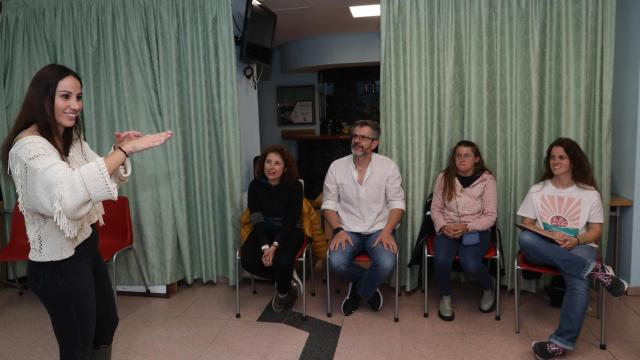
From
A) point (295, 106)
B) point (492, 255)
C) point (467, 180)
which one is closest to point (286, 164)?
point (467, 180)

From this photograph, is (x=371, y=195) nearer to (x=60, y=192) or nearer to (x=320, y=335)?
(x=320, y=335)

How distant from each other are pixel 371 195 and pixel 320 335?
975 millimetres

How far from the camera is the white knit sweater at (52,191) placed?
54.4 inches

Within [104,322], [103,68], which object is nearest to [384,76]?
[103,68]

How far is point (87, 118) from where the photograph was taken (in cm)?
343

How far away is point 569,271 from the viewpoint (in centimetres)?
252

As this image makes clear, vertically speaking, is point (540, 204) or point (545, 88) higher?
point (545, 88)

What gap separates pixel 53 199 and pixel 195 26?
234 cm

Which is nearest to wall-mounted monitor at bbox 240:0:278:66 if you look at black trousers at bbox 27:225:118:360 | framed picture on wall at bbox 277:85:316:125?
black trousers at bbox 27:225:118:360

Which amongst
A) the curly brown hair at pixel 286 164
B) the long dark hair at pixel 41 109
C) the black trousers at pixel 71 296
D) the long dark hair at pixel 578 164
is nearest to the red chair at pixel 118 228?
the curly brown hair at pixel 286 164

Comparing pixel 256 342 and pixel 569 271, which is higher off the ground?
pixel 569 271

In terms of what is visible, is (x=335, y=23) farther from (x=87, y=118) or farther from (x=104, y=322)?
(x=104, y=322)

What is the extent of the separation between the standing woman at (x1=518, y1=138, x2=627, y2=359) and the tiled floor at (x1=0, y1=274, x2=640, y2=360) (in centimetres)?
21

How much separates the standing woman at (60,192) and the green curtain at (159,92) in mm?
1818
